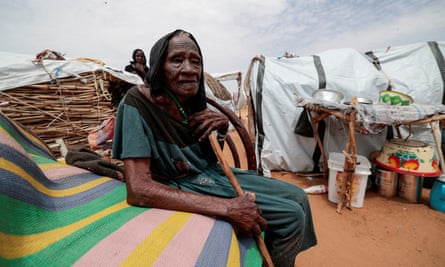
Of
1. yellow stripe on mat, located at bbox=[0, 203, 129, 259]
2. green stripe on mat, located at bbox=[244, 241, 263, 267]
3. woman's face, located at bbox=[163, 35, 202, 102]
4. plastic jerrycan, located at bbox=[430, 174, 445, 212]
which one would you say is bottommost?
plastic jerrycan, located at bbox=[430, 174, 445, 212]

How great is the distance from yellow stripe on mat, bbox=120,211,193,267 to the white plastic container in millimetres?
2767

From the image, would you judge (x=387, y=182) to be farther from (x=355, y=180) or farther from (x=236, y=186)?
(x=236, y=186)

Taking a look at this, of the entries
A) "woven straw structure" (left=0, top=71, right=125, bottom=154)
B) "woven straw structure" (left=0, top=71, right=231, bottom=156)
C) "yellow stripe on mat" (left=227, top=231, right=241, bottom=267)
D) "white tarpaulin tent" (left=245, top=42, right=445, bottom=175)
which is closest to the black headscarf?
"yellow stripe on mat" (left=227, top=231, right=241, bottom=267)

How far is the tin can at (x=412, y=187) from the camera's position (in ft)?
9.90

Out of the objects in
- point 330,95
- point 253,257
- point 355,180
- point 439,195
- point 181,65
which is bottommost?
point 439,195

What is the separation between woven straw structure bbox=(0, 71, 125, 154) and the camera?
3273mm

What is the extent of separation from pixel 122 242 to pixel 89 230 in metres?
0.17

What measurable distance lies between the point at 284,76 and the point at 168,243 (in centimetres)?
412

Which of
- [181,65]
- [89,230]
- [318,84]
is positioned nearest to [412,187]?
[318,84]

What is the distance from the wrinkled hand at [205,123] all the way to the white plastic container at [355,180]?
2417mm

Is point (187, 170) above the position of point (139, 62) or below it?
below

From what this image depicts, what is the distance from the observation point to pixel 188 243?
809 mm

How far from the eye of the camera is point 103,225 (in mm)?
843

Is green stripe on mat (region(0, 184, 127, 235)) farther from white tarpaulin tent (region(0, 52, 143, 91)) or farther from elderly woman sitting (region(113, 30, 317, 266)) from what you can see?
white tarpaulin tent (region(0, 52, 143, 91))
